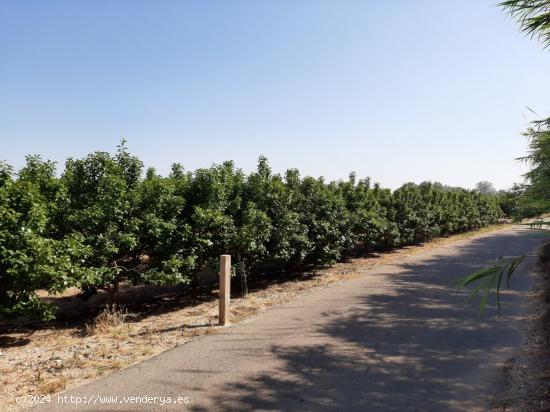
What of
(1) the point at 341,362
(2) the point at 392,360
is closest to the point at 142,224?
(1) the point at 341,362

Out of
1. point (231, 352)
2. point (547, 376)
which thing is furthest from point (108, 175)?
point (547, 376)

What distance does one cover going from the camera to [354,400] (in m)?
4.52

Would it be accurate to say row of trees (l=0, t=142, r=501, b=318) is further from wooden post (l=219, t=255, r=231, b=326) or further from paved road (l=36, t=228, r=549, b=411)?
paved road (l=36, t=228, r=549, b=411)

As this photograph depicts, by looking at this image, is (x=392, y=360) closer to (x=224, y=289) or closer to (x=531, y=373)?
(x=531, y=373)

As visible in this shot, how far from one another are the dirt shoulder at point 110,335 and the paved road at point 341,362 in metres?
0.50

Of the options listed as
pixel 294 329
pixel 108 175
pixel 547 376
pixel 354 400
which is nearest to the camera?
pixel 354 400

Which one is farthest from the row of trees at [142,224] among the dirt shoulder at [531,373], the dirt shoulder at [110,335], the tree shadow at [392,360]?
the dirt shoulder at [531,373]

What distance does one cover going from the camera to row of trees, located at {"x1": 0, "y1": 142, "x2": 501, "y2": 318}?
23.7 ft

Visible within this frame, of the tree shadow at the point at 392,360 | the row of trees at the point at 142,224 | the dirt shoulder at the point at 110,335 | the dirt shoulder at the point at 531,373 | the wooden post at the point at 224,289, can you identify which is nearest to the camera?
the dirt shoulder at the point at 531,373

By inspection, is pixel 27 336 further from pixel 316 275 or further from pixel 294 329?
pixel 316 275

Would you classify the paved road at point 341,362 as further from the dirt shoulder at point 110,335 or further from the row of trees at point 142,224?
the row of trees at point 142,224

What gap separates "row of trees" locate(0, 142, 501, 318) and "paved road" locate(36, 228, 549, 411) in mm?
2864

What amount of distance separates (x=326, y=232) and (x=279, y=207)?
8.28 feet

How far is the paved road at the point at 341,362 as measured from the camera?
179 inches
